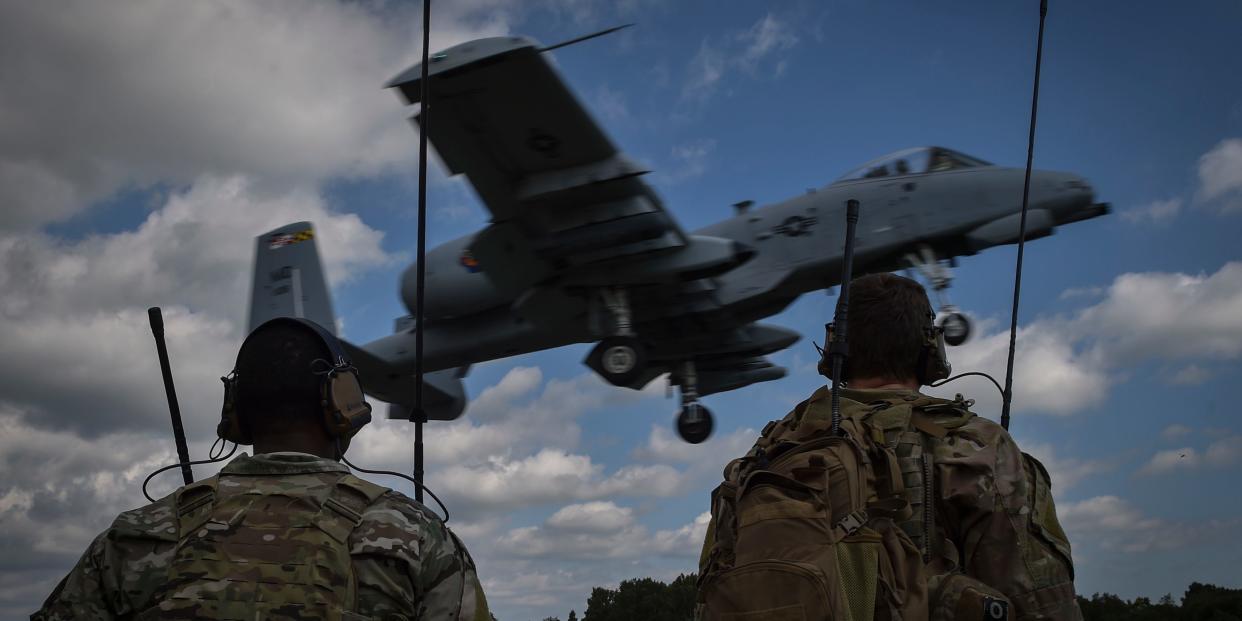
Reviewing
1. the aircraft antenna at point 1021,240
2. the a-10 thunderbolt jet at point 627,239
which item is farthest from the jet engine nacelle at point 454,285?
the aircraft antenna at point 1021,240

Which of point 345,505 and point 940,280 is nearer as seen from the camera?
point 345,505

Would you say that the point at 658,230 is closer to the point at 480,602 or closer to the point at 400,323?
the point at 400,323

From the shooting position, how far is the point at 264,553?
2666 mm

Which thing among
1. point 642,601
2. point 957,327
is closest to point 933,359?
point 957,327

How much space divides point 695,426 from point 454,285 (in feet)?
20.0

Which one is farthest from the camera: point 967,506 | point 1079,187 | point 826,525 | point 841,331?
point 1079,187

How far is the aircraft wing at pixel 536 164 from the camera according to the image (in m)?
17.8

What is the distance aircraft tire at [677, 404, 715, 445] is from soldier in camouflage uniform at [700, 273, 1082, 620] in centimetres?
1952

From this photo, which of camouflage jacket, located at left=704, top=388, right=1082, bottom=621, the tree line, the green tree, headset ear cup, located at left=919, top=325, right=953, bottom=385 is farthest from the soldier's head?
the green tree

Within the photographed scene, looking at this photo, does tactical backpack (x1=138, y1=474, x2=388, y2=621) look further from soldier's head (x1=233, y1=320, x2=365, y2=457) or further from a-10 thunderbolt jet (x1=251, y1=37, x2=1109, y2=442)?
a-10 thunderbolt jet (x1=251, y1=37, x2=1109, y2=442)

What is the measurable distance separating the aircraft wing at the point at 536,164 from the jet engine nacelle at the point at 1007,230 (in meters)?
4.87

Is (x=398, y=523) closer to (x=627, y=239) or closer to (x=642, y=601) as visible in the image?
(x=627, y=239)

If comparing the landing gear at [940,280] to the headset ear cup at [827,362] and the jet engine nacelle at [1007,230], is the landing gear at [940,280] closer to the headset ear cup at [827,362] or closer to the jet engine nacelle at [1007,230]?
the jet engine nacelle at [1007,230]

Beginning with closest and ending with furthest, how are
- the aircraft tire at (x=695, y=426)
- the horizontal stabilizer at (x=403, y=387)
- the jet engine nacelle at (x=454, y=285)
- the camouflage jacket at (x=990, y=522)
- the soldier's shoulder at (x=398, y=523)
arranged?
the soldier's shoulder at (x=398, y=523) → the camouflage jacket at (x=990, y=522) → the aircraft tire at (x=695, y=426) → the jet engine nacelle at (x=454, y=285) → the horizontal stabilizer at (x=403, y=387)
